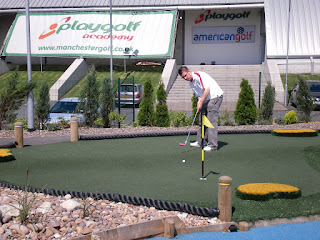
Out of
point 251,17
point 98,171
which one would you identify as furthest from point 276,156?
point 251,17

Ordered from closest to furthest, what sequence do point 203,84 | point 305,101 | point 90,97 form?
point 203,84 → point 90,97 → point 305,101

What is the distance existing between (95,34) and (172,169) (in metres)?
25.6

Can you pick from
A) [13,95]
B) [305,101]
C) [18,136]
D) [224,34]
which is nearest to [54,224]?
[18,136]

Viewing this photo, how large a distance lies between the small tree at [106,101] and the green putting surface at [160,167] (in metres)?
3.41

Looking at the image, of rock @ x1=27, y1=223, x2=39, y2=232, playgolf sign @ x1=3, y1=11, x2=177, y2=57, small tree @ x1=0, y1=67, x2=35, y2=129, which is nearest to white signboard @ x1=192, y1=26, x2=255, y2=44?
playgolf sign @ x1=3, y1=11, x2=177, y2=57

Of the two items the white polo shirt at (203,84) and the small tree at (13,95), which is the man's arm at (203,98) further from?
the small tree at (13,95)

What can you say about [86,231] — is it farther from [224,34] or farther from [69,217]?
[224,34]

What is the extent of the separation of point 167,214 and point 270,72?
2439cm

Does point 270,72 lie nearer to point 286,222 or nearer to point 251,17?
point 251,17

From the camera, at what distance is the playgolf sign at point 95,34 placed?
31125 mm

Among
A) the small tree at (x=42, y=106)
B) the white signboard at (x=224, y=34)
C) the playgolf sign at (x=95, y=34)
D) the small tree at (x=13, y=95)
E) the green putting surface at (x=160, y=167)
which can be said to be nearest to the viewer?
the green putting surface at (x=160, y=167)

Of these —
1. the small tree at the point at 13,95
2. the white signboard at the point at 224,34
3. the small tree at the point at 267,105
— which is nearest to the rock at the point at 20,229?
the small tree at the point at 13,95

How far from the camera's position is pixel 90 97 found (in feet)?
47.0

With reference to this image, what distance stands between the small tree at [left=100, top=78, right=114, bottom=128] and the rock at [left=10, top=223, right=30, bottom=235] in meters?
9.78
